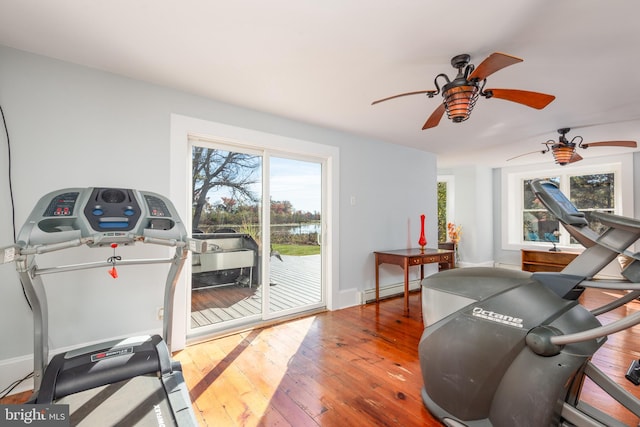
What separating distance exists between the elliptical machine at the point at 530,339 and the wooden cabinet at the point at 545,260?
14.1 feet

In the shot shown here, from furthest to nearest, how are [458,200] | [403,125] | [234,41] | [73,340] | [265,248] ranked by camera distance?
1. [458,200]
2. [403,125]
3. [265,248]
4. [73,340]
5. [234,41]

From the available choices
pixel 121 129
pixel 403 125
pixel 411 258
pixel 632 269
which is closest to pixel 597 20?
pixel 632 269

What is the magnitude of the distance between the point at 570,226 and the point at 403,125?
2.38 metres

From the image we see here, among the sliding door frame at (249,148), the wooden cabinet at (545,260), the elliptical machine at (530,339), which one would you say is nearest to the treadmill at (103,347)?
the sliding door frame at (249,148)

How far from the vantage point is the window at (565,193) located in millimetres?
4960

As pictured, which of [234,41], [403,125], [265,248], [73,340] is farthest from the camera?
[403,125]

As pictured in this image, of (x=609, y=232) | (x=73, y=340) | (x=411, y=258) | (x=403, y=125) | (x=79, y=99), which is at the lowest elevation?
(x=73, y=340)

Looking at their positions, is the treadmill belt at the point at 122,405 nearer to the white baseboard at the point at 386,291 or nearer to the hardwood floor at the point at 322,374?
the hardwood floor at the point at 322,374

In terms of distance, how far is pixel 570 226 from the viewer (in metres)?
1.35

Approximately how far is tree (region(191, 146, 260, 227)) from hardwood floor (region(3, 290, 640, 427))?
128 centimetres

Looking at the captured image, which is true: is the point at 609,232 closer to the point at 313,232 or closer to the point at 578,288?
the point at 578,288

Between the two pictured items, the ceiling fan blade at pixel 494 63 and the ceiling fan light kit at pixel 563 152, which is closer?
the ceiling fan blade at pixel 494 63

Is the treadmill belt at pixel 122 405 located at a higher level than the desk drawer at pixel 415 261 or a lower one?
lower

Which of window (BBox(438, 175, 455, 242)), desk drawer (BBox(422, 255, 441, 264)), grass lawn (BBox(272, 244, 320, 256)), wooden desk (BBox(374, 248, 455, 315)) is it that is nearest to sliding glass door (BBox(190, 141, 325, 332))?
grass lawn (BBox(272, 244, 320, 256))
